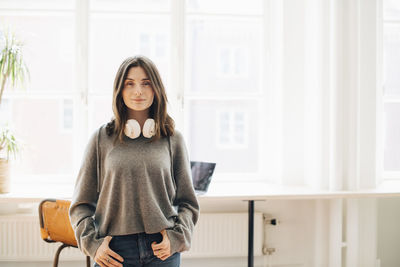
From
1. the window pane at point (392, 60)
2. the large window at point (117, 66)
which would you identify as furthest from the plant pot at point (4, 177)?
the window pane at point (392, 60)

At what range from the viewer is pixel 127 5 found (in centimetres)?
283

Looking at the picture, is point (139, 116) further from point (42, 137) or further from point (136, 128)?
point (42, 137)

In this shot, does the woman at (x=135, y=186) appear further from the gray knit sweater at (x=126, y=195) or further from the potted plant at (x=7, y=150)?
the potted plant at (x=7, y=150)

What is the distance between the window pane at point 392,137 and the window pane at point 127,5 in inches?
81.5

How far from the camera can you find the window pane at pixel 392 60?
3.02 meters

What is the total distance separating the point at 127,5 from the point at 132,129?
71.0 inches

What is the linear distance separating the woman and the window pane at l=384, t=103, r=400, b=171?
2.27 m

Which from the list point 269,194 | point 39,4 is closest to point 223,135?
point 269,194

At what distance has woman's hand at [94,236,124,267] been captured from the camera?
1.28m

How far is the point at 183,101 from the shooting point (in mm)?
2811

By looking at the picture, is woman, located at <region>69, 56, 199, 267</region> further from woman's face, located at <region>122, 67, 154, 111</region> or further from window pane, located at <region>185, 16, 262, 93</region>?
window pane, located at <region>185, 16, 262, 93</region>

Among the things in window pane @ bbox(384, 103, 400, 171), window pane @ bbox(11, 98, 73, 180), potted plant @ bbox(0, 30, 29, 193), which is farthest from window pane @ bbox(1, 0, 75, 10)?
window pane @ bbox(384, 103, 400, 171)

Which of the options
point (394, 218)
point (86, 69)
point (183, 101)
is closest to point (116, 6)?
point (86, 69)

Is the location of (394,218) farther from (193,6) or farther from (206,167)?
(193,6)
